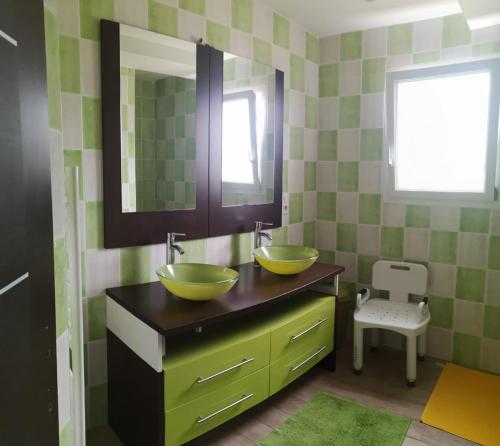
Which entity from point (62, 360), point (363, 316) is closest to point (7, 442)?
point (62, 360)

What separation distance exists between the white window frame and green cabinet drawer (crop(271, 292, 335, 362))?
1029mm

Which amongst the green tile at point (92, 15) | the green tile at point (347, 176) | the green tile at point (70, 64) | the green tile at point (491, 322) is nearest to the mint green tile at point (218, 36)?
the green tile at point (92, 15)

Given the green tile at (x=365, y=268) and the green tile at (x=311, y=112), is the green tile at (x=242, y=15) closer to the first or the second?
the green tile at (x=311, y=112)

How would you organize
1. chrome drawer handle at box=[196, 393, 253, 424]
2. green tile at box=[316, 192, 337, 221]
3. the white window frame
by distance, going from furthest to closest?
green tile at box=[316, 192, 337, 221], the white window frame, chrome drawer handle at box=[196, 393, 253, 424]

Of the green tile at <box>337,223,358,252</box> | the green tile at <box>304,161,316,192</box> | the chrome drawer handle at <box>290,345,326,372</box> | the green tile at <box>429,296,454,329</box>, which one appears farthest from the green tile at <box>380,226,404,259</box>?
the chrome drawer handle at <box>290,345,326,372</box>

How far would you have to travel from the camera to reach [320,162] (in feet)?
11.4

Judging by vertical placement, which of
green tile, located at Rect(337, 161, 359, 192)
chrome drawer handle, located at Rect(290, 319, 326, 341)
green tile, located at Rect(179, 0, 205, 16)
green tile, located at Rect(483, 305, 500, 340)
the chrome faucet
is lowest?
green tile, located at Rect(483, 305, 500, 340)

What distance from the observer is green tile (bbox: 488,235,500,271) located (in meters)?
2.78

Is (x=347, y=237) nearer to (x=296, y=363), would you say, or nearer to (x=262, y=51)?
(x=296, y=363)

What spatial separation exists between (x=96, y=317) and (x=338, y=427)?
4.58 feet

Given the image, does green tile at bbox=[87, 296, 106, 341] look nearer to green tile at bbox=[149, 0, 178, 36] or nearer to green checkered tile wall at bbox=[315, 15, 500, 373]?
green tile at bbox=[149, 0, 178, 36]

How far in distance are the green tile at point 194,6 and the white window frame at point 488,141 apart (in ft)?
4.88

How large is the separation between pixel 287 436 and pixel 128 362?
90 cm

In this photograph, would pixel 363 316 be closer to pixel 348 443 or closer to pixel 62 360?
pixel 348 443
